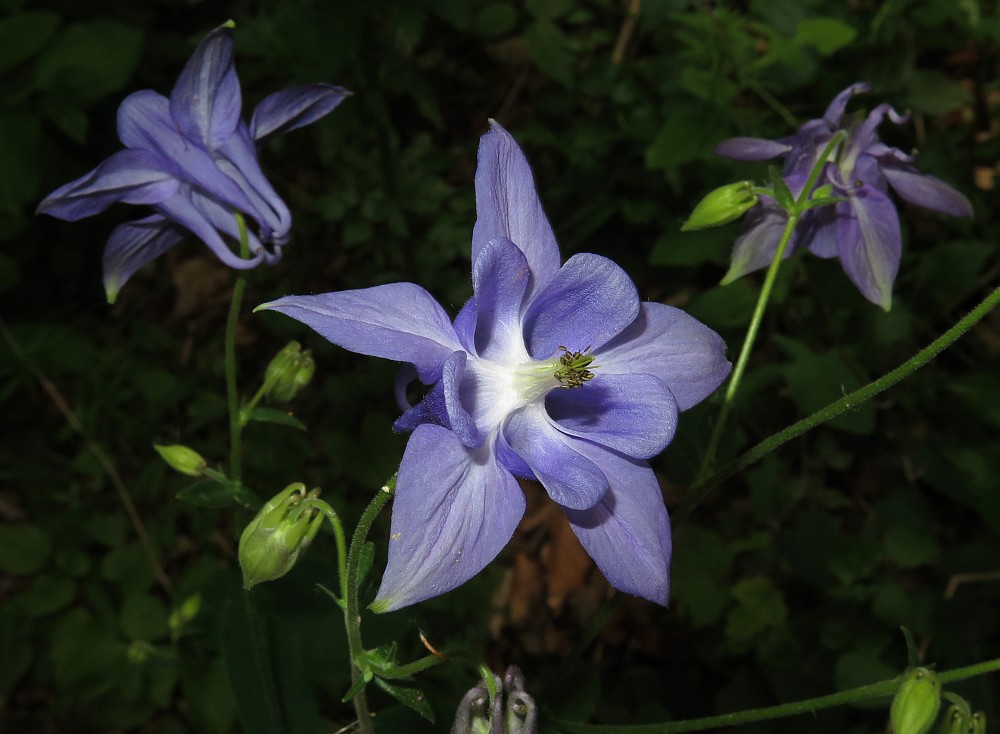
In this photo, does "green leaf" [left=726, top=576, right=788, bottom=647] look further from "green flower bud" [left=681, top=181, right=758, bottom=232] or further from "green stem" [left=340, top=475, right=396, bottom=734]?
"green stem" [left=340, top=475, right=396, bottom=734]

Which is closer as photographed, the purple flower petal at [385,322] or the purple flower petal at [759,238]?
the purple flower petal at [385,322]

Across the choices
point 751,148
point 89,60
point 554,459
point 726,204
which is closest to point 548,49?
point 89,60

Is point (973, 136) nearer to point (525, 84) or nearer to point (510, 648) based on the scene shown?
point (525, 84)

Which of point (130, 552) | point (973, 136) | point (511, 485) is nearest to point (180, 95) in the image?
point (511, 485)

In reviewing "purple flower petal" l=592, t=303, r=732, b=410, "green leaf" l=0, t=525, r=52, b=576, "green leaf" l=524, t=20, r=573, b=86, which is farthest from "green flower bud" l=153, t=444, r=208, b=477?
"green leaf" l=524, t=20, r=573, b=86

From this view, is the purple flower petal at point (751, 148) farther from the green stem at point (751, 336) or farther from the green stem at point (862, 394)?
the green stem at point (862, 394)

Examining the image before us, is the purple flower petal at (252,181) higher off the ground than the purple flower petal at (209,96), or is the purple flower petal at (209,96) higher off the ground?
the purple flower petal at (209,96)

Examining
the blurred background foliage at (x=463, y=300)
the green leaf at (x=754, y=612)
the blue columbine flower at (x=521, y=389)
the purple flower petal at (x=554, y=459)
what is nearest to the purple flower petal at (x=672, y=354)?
the blue columbine flower at (x=521, y=389)
